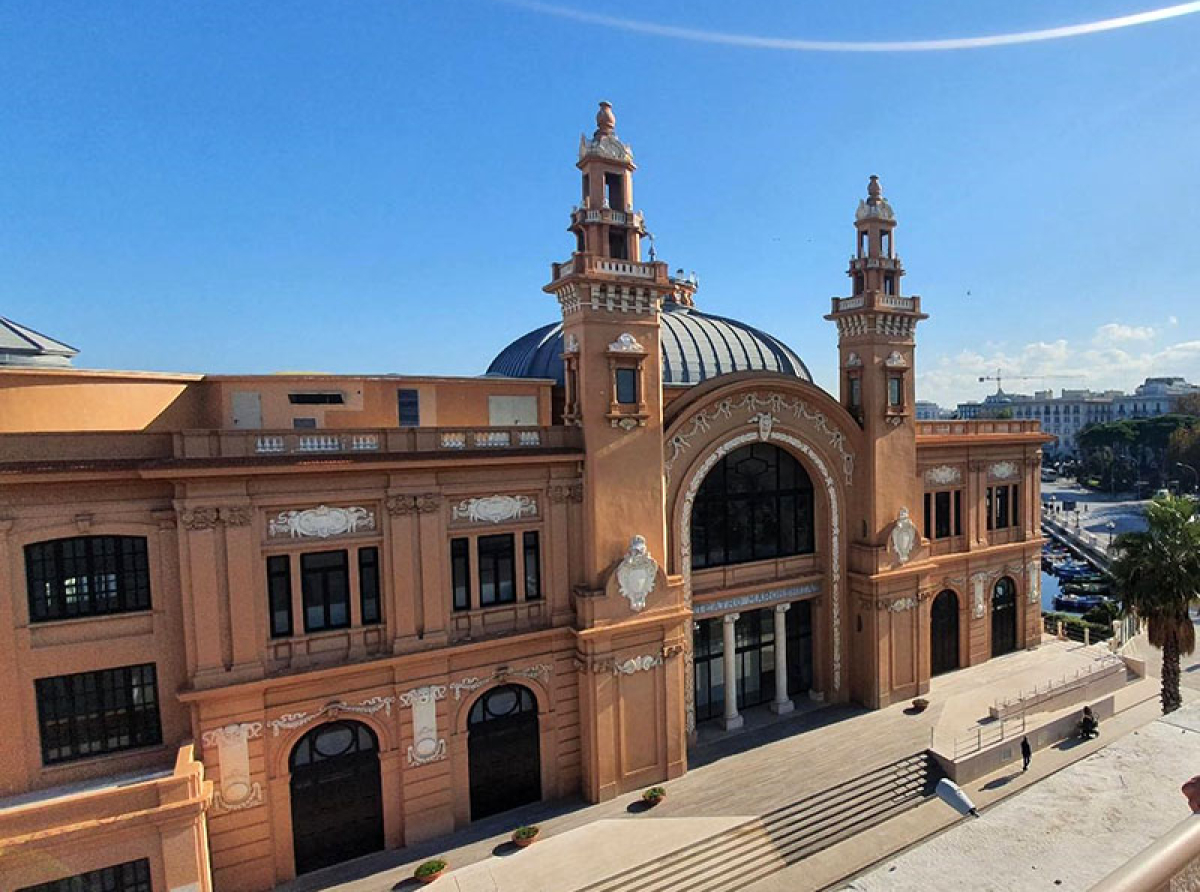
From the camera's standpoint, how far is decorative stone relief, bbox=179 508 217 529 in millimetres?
17891

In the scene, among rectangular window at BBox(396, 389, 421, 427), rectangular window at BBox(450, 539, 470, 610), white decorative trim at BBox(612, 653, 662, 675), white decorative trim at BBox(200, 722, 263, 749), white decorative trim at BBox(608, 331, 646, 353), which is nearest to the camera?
white decorative trim at BBox(200, 722, 263, 749)

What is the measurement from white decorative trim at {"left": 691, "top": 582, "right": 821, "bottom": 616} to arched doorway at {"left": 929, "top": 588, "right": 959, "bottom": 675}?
25.2 ft

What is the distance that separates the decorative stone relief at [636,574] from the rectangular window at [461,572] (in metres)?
5.21

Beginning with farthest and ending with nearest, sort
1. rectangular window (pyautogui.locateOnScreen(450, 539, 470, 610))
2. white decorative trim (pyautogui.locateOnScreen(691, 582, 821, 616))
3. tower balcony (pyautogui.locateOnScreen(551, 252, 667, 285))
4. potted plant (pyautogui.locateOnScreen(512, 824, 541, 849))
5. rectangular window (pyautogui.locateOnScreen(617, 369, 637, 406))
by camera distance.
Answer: white decorative trim (pyautogui.locateOnScreen(691, 582, 821, 616)), rectangular window (pyautogui.locateOnScreen(617, 369, 637, 406)), tower balcony (pyautogui.locateOnScreen(551, 252, 667, 285)), rectangular window (pyautogui.locateOnScreen(450, 539, 470, 610)), potted plant (pyautogui.locateOnScreen(512, 824, 541, 849))

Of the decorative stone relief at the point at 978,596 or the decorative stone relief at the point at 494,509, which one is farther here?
the decorative stone relief at the point at 978,596

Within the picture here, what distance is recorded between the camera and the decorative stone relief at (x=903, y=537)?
29.7 metres

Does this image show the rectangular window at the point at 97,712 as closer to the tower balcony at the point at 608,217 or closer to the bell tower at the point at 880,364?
the tower balcony at the point at 608,217

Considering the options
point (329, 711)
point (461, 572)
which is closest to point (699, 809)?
point (461, 572)

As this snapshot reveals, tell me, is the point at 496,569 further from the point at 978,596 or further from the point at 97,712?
the point at 978,596

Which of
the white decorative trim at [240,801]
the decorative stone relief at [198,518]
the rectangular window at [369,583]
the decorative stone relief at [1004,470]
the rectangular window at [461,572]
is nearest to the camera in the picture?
the decorative stone relief at [198,518]

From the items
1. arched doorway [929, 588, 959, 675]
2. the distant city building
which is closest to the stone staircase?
arched doorway [929, 588, 959, 675]

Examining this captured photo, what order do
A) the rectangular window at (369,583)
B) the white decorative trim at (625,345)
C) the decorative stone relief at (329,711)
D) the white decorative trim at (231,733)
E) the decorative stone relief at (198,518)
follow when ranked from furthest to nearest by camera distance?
the white decorative trim at (625,345)
the rectangular window at (369,583)
the decorative stone relief at (329,711)
the white decorative trim at (231,733)
the decorative stone relief at (198,518)

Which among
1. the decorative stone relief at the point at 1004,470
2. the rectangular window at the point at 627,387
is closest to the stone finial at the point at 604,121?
the rectangular window at the point at 627,387

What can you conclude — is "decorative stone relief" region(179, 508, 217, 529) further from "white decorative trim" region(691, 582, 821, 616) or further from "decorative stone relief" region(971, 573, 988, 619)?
"decorative stone relief" region(971, 573, 988, 619)
